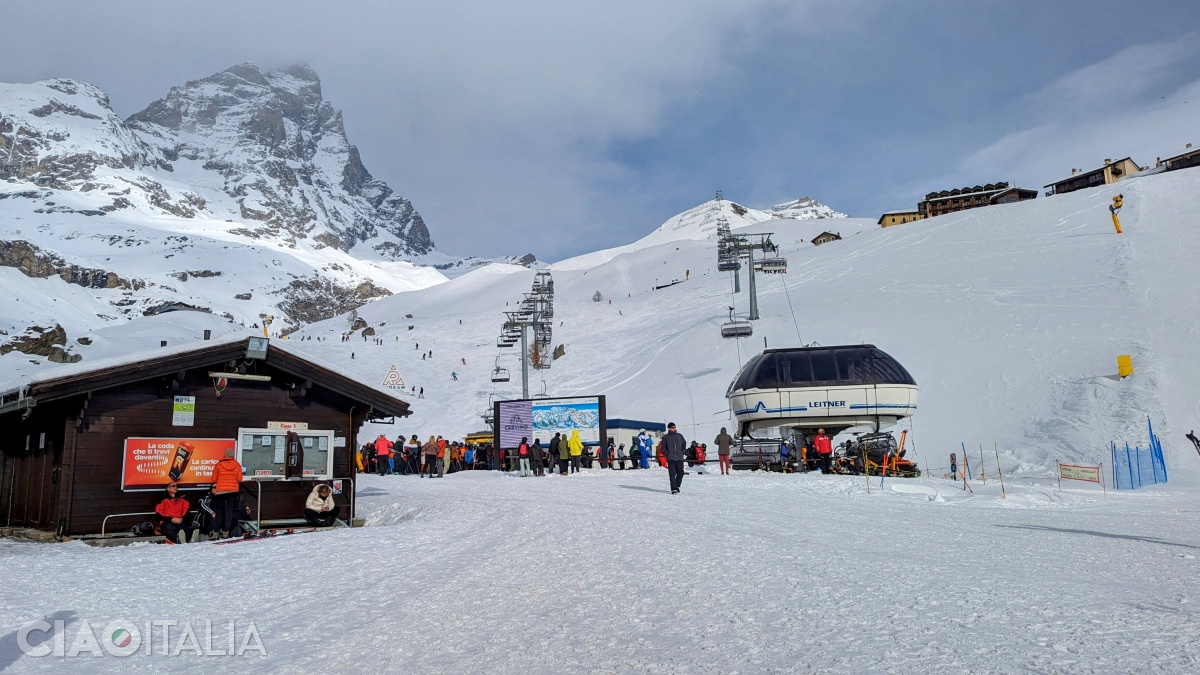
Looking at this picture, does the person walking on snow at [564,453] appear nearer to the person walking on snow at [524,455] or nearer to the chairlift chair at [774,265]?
the person walking on snow at [524,455]

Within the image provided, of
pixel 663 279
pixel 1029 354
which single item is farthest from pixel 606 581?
pixel 663 279

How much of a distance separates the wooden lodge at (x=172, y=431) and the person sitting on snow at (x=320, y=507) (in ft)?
1.95

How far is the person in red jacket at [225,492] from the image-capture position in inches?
501

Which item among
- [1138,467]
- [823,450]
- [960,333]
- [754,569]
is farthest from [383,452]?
[960,333]

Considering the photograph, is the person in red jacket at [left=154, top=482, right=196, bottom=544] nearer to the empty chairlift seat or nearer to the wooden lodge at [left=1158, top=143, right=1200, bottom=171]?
the empty chairlift seat

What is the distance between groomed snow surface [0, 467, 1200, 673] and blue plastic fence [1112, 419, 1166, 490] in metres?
9.31

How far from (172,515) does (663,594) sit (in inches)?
364

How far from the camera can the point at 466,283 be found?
461 feet

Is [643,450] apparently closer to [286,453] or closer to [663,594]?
[286,453]

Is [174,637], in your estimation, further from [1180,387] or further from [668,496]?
[1180,387]

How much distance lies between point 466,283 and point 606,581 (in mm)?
135629

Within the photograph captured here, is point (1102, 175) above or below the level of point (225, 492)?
above

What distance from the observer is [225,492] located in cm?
1279

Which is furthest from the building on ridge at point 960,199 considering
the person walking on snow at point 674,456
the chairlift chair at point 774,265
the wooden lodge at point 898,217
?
the person walking on snow at point 674,456
